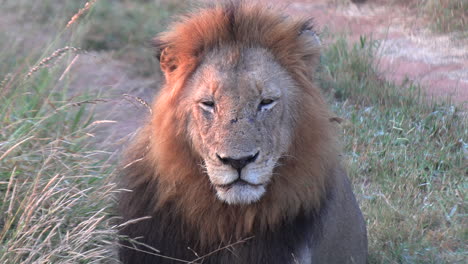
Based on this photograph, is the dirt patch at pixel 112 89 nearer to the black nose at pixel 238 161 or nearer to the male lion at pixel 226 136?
the male lion at pixel 226 136

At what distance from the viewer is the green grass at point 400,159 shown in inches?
205

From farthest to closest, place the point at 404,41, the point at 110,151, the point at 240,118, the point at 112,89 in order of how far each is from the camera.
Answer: the point at 404,41
the point at 112,89
the point at 110,151
the point at 240,118

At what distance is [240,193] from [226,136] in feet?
0.79

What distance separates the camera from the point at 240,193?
3420 mm

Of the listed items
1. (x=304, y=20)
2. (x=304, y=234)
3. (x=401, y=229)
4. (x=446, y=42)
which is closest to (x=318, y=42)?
(x=304, y=20)

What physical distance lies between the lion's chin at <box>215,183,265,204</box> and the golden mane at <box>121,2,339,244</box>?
0.19 m

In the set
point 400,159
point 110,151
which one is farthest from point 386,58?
point 110,151

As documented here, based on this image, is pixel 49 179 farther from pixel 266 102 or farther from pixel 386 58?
pixel 386 58

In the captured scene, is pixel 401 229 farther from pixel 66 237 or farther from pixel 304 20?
pixel 66 237

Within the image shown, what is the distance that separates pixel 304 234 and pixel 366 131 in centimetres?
281

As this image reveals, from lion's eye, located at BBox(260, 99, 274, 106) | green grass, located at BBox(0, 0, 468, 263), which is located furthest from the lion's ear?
green grass, located at BBox(0, 0, 468, 263)

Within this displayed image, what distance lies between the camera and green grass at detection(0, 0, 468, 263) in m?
4.14

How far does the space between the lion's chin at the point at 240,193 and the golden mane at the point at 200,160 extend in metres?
Result: 0.19

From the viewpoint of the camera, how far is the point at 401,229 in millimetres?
5254
